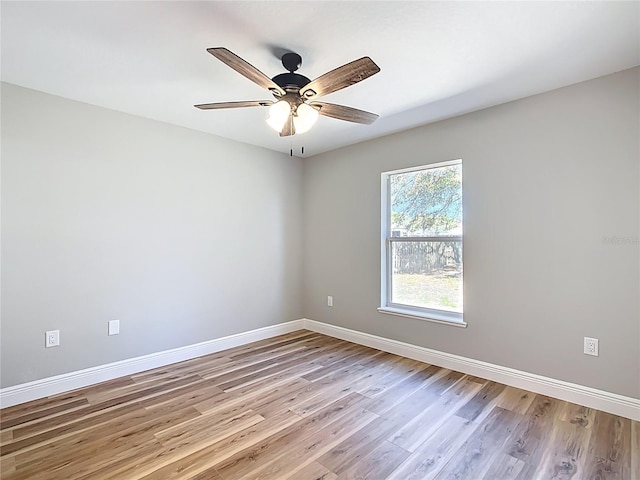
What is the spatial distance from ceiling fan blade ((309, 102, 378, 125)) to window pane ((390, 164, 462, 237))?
4.15 ft

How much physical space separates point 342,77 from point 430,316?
244 cm

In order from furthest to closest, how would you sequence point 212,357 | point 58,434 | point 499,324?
point 212,357
point 499,324
point 58,434

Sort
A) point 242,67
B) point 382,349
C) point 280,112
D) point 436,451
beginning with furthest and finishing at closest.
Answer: point 382,349, point 280,112, point 436,451, point 242,67

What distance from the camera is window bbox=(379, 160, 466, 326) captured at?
3201 millimetres

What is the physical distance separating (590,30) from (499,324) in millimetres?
2143

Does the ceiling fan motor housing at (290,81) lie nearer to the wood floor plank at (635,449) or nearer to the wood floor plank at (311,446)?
the wood floor plank at (311,446)

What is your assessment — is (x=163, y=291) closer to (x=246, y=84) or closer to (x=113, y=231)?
(x=113, y=231)

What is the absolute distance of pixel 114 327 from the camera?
9.68 feet

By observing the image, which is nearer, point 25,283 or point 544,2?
point 544,2

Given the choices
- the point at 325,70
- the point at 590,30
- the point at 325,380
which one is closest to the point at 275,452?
the point at 325,380

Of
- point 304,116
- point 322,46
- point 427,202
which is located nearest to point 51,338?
point 304,116

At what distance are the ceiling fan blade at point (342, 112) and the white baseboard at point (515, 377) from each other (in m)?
2.30

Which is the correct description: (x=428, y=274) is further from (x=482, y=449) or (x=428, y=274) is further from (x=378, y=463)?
(x=378, y=463)

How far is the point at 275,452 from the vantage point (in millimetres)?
1908
